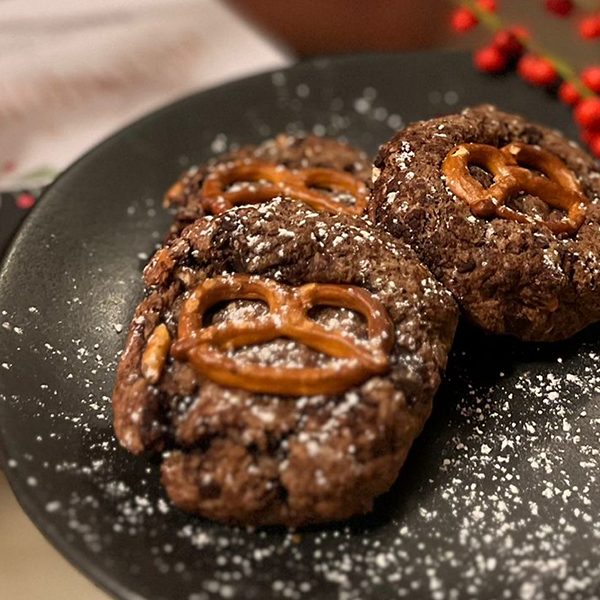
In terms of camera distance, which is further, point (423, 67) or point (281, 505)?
point (423, 67)

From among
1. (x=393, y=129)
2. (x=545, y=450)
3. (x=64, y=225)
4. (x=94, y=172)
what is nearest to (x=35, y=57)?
(x=94, y=172)

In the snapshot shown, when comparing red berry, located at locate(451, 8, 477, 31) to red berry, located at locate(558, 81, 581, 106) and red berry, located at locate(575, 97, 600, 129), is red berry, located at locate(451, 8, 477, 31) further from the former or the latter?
red berry, located at locate(575, 97, 600, 129)

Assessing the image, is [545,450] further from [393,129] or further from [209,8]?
[209,8]

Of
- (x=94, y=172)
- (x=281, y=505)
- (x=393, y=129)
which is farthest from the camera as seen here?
(x=393, y=129)

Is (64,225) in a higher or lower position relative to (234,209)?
lower

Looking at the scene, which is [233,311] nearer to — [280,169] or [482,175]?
[280,169]

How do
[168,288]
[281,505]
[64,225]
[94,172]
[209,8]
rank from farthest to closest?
[209,8] → [94,172] → [64,225] → [168,288] → [281,505]

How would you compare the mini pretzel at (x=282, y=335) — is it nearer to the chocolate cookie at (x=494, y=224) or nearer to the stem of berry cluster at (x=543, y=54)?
the chocolate cookie at (x=494, y=224)
